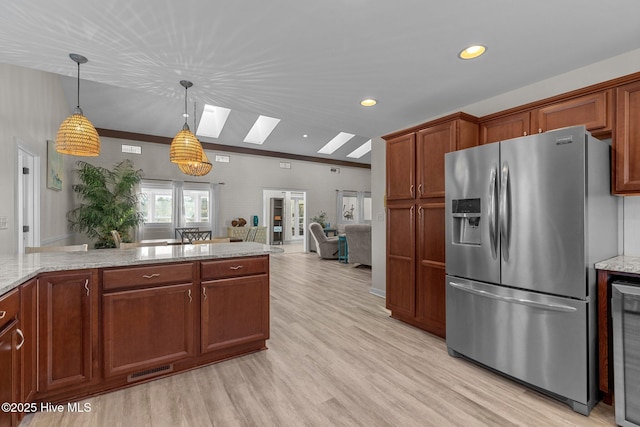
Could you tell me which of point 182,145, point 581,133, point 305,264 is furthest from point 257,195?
point 581,133

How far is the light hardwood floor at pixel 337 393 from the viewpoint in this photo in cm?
183

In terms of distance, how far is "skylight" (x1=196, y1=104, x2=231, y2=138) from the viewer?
7266 millimetres

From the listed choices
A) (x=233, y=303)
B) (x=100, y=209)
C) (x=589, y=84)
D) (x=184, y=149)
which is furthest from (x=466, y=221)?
(x=100, y=209)

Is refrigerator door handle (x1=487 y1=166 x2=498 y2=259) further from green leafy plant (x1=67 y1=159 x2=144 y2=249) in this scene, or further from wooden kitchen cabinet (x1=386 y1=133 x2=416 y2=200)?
green leafy plant (x1=67 y1=159 x2=144 y2=249)

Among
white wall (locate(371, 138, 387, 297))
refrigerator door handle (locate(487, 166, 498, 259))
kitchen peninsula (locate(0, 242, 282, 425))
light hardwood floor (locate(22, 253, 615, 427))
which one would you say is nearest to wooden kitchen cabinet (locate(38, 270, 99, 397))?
kitchen peninsula (locate(0, 242, 282, 425))

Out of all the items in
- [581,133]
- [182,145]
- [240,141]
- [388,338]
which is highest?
[240,141]

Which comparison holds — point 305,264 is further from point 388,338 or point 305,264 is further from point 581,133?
point 581,133

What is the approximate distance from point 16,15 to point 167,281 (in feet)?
6.48

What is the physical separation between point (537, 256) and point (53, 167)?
236 inches

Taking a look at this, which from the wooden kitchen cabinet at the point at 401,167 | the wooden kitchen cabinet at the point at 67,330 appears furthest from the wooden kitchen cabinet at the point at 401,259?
the wooden kitchen cabinet at the point at 67,330

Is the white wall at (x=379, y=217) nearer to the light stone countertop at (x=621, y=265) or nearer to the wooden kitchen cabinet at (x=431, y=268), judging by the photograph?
the wooden kitchen cabinet at (x=431, y=268)

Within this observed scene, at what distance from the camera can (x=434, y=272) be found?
306 centimetres

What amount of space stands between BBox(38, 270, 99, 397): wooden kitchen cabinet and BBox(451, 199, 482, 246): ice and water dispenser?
A: 2843mm

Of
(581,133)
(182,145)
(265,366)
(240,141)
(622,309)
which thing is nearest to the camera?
(622,309)
